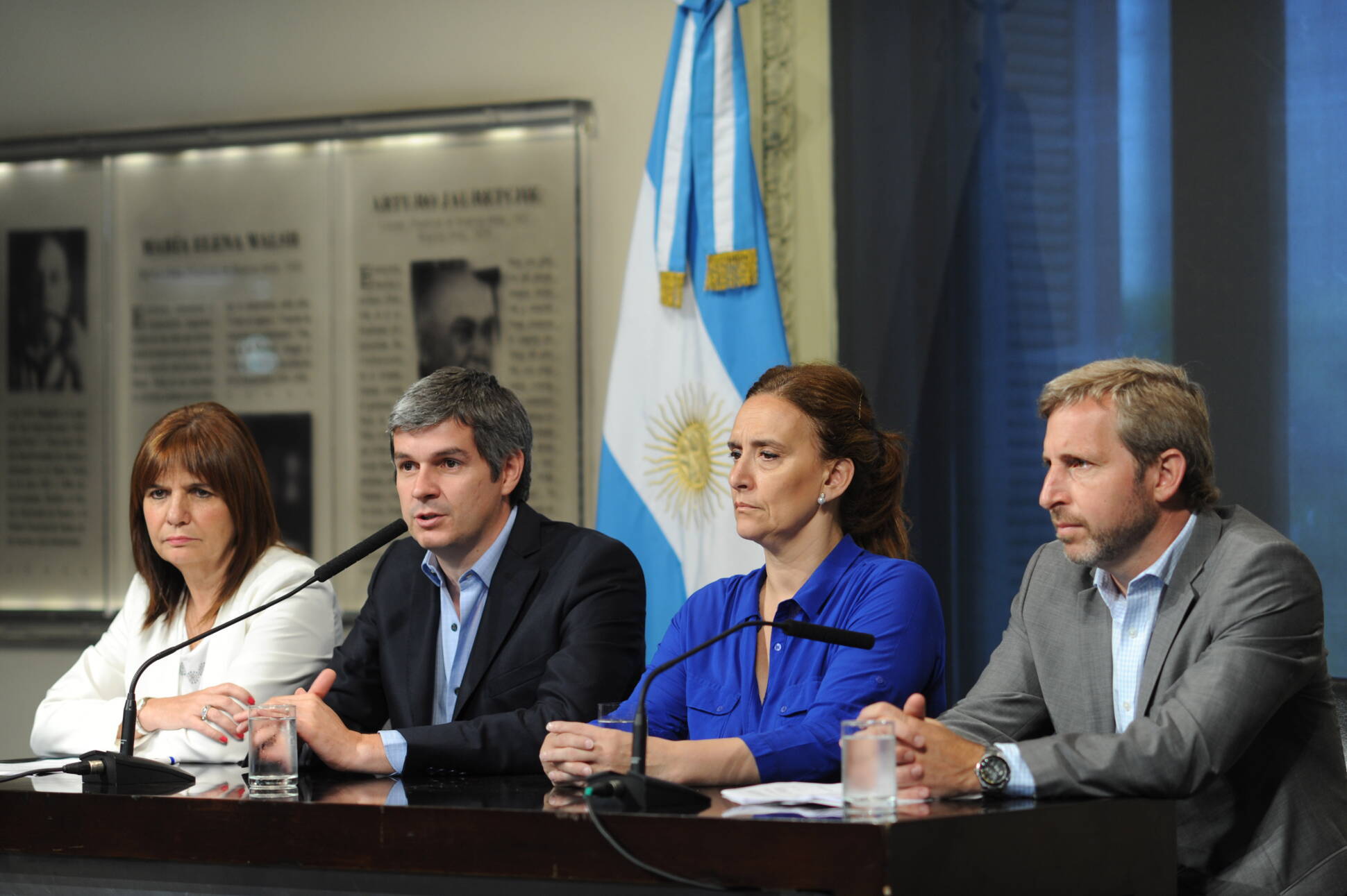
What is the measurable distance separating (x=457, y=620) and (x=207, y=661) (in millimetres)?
548

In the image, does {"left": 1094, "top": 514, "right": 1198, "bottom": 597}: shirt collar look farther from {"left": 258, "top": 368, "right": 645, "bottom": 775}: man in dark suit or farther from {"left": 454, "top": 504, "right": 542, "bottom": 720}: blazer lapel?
Answer: {"left": 454, "top": 504, "right": 542, "bottom": 720}: blazer lapel

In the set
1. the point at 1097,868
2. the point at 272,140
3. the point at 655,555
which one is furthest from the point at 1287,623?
the point at 272,140

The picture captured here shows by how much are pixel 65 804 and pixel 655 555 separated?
6.56 ft

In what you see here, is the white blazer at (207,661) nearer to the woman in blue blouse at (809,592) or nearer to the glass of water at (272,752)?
the glass of water at (272,752)

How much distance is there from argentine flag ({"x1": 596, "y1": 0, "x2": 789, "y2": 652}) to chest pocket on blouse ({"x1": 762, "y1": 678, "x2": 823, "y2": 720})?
1350 millimetres

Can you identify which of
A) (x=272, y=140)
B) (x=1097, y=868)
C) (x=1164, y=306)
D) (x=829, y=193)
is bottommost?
(x=1097, y=868)

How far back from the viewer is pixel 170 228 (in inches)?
183

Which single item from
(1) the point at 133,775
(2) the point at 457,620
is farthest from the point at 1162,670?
(1) the point at 133,775

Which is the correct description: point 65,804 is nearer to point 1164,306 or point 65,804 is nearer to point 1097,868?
point 1097,868

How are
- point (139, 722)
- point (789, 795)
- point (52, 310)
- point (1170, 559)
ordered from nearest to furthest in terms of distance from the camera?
point (789, 795)
point (1170, 559)
point (139, 722)
point (52, 310)

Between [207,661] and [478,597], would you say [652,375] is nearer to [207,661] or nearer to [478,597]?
[478,597]

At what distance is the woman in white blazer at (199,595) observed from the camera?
2.78 meters

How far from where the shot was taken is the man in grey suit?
1.85m

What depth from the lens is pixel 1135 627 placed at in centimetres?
217
